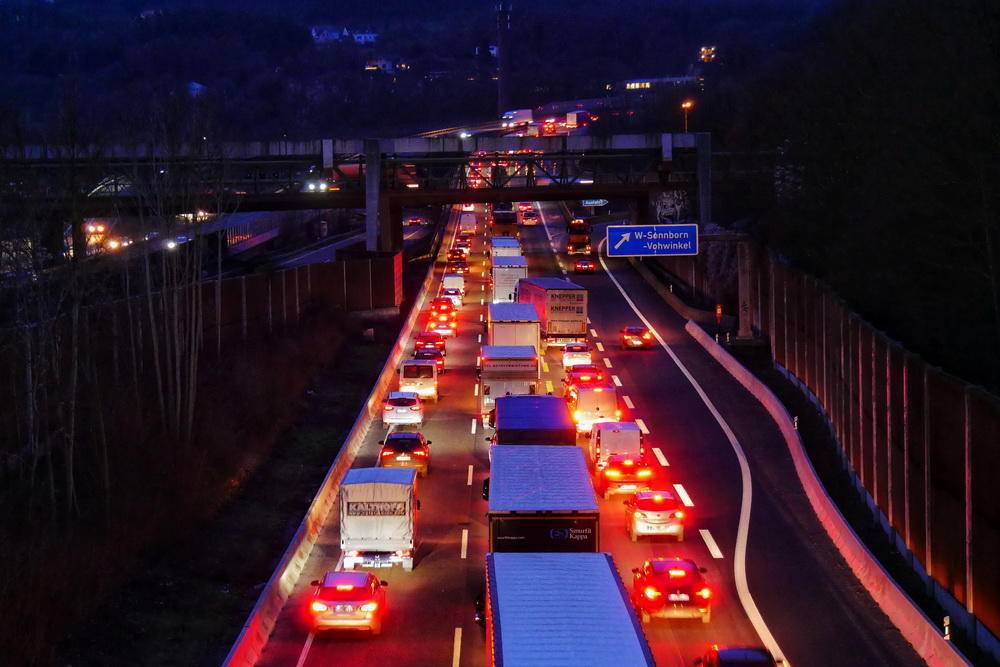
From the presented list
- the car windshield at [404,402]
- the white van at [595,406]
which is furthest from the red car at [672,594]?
the car windshield at [404,402]

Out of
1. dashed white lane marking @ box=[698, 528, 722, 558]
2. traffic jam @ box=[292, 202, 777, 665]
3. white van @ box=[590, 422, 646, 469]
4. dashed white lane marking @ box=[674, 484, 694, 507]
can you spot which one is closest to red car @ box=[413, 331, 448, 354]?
traffic jam @ box=[292, 202, 777, 665]

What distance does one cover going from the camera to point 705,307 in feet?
237

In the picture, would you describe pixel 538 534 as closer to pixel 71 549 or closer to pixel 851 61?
pixel 71 549

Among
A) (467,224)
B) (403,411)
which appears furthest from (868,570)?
(467,224)

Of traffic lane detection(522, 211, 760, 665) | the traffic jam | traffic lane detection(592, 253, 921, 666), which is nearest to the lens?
the traffic jam

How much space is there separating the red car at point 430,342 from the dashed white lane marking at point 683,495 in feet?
65.7

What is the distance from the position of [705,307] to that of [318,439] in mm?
35294

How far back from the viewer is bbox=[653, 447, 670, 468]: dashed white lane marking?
35281 mm

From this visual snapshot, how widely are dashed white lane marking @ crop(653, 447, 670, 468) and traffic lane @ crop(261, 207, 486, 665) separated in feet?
18.1

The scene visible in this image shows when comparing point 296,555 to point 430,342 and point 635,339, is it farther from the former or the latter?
point 635,339

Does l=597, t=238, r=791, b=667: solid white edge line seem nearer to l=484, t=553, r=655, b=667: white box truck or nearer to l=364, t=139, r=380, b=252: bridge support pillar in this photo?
l=484, t=553, r=655, b=667: white box truck

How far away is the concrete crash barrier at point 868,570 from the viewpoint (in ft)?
67.1

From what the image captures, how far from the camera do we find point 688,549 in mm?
27453

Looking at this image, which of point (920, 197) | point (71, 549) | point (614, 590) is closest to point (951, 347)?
point (920, 197)
